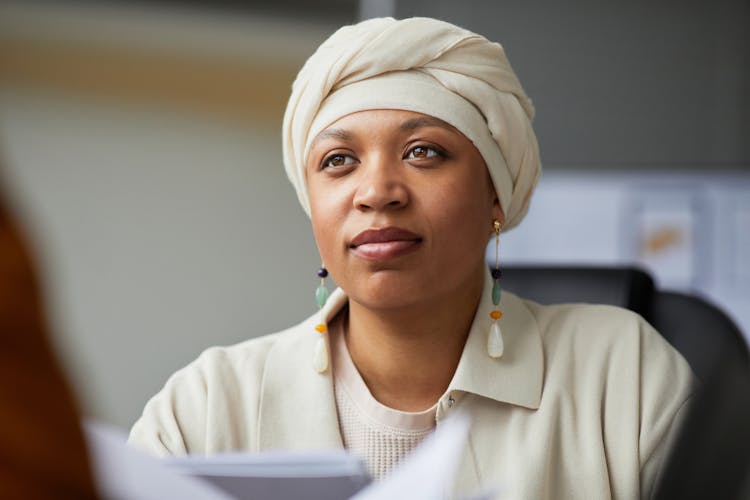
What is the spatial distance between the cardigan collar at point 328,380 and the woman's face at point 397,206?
146mm

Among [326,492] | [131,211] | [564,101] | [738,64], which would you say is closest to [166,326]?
[131,211]

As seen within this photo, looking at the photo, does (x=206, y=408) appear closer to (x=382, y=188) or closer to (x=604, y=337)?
(x=382, y=188)

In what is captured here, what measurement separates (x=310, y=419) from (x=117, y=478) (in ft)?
3.61

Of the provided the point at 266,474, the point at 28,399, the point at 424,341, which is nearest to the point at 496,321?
the point at 424,341

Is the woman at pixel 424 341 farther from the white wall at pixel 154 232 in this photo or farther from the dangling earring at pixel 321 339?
the white wall at pixel 154 232

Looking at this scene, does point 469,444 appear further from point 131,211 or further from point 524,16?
point 131,211

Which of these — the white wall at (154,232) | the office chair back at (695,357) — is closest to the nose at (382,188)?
the office chair back at (695,357)

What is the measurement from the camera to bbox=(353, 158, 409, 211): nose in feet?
5.19

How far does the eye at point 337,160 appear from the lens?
1.68 m

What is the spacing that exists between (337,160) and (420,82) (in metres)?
0.21

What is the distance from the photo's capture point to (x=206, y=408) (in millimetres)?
1643

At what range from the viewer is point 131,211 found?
436 cm

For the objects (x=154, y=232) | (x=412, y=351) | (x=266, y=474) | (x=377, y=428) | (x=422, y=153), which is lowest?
(x=154, y=232)

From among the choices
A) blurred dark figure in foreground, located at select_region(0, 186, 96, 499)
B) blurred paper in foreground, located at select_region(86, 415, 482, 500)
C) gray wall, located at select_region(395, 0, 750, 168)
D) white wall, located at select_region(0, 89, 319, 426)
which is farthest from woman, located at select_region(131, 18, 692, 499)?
white wall, located at select_region(0, 89, 319, 426)
